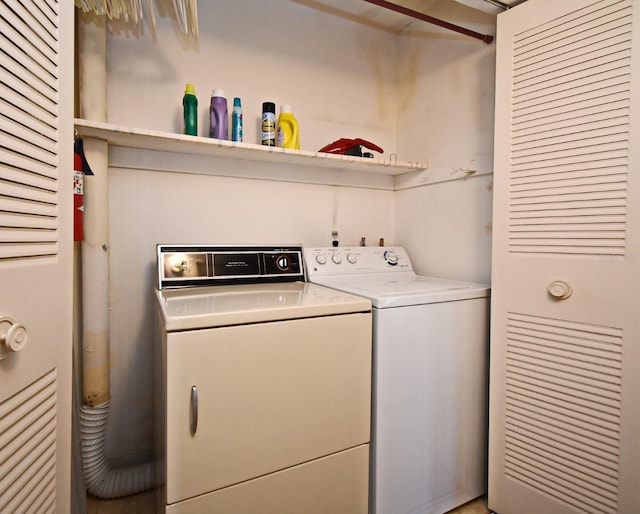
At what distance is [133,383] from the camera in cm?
170

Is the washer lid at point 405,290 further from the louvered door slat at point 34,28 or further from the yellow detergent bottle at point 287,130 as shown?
the louvered door slat at point 34,28

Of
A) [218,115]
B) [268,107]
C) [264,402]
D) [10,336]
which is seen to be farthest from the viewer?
[268,107]

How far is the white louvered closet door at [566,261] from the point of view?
114 cm

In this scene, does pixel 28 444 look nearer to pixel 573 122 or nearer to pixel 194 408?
pixel 194 408

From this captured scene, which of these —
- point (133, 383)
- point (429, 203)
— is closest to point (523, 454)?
point (429, 203)

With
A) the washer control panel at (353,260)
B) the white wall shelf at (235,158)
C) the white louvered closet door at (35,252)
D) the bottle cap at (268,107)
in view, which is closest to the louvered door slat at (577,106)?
the white wall shelf at (235,158)

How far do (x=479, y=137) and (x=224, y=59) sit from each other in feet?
4.57

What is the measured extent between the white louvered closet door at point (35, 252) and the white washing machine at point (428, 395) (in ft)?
3.19

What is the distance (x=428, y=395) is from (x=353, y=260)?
0.80 m

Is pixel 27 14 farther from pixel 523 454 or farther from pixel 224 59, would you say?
pixel 523 454

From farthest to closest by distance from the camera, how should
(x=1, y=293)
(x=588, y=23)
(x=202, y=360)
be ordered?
(x=588, y=23) < (x=202, y=360) < (x=1, y=293)

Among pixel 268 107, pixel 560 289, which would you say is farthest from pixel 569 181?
pixel 268 107

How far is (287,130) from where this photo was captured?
1.80m

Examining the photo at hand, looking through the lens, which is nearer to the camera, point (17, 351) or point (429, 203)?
point (17, 351)
